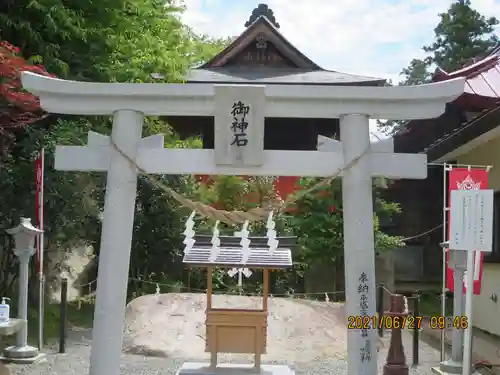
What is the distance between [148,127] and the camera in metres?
13.8

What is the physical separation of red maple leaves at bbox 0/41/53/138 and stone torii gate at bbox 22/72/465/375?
14.9 ft

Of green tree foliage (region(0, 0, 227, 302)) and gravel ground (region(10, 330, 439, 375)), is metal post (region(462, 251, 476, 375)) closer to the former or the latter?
gravel ground (region(10, 330, 439, 375))

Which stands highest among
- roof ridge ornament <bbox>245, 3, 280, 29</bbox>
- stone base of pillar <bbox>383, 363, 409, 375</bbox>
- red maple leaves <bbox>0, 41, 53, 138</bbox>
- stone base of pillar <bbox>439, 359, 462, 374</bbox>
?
roof ridge ornament <bbox>245, 3, 280, 29</bbox>

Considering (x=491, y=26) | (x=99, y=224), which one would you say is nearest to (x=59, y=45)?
(x=99, y=224)

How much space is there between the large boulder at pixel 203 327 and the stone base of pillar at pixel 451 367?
207cm

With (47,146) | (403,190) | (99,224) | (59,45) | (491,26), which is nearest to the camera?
(47,146)

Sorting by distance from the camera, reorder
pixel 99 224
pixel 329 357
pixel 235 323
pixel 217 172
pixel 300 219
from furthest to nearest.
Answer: pixel 300 219
pixel 99 224
pixel 329 357
pixel 235 323
pixel 217 172

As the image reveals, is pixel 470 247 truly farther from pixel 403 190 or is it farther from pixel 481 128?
pixel 403 190

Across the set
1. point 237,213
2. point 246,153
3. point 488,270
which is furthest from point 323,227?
point 246,153

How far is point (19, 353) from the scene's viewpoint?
8781 millimetres

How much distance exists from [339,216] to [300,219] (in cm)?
92

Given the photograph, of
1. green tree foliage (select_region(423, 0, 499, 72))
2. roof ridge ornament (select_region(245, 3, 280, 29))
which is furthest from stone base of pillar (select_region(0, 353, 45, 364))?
green tree foliage (select_region(423, 0, 499, 72))

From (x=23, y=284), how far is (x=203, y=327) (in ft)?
10.5

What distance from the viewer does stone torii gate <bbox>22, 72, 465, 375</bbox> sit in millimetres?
5023
